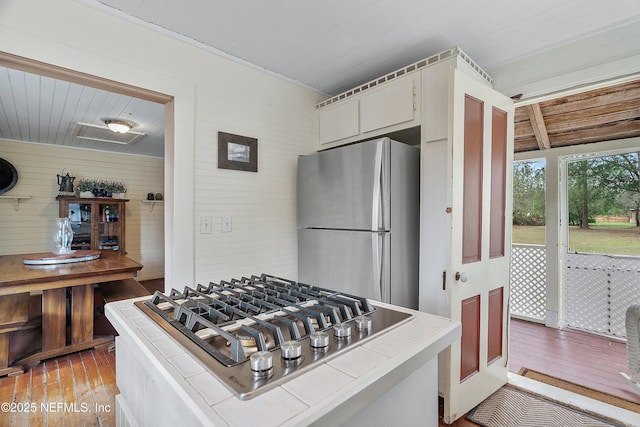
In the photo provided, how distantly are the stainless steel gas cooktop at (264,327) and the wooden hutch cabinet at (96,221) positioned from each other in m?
4.98

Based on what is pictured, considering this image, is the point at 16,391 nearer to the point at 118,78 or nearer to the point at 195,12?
the point at 118,78

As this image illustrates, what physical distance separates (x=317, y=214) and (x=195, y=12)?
4.81 ft

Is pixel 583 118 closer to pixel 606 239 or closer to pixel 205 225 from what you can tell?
pixel 606 239

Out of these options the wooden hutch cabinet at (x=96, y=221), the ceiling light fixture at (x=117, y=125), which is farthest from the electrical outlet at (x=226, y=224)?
the wooden hutch cabinet at (x=96, y=221)

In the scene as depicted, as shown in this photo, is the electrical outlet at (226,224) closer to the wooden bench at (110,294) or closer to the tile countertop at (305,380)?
the tile countertop at (305,380)

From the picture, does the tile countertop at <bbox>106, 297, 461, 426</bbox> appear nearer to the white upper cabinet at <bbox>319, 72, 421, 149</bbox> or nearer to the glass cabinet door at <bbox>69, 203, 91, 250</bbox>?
the white upper cabinet at <bbox>319, 72, 421, 149</bbox>

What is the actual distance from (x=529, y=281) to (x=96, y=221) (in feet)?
21.3

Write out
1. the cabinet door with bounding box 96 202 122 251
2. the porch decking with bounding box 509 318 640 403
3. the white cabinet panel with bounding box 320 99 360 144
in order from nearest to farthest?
the porch decking with bounding box 509 318 640 403 → the white cabinet panel with bounding box 320 99 360 144 → the cabinet door with bounding box 96 202 122 251

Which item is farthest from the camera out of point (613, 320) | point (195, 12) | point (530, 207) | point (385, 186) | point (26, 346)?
point (530, 207)

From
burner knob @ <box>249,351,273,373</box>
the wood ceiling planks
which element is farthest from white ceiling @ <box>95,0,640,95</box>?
burner knob @ <box>249,351,273,373</box>

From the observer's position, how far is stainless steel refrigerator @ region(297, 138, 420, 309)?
1.92m

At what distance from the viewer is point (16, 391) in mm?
2084

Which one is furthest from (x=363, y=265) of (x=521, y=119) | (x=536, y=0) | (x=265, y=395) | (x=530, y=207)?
(x=530, y=207)

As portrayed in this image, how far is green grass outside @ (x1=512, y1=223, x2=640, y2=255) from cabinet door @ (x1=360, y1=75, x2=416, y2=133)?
9.28 ft
